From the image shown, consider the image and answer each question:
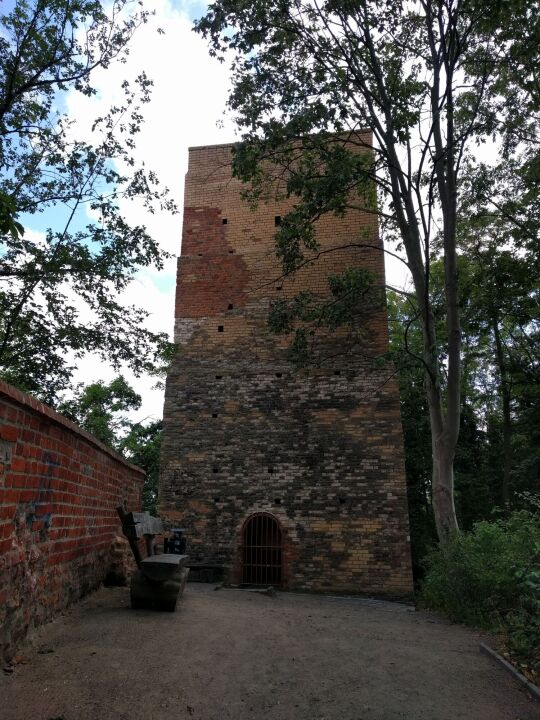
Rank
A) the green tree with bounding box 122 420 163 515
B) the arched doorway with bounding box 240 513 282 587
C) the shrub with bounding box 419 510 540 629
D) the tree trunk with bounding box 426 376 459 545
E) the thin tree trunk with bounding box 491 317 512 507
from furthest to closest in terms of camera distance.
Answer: the green tree with bounding box 122 420 163 515, the thin tree trunk with bounding box 491 317 512 507, the arched doorway with bounding box 240 513 282 587, the tree trunk with bounding box 426 376 459 545, the shrub with bounding box 419 510 540 629

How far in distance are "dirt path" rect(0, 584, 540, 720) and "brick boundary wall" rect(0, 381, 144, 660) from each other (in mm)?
256

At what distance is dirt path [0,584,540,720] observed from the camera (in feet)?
9.14

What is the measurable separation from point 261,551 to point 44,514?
24.7 feet

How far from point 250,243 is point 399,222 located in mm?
4378

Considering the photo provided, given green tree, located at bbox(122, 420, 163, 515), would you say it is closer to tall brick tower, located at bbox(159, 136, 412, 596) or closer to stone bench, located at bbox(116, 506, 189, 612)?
tall brick tower, located at bbox(159, 136, 412, 596)

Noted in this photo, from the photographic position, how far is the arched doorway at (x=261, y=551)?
10438 millimetres

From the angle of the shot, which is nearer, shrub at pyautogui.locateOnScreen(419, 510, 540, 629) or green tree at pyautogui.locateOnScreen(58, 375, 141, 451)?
shrub at pyautogui.locateOnScreen(419, 510, 540, 629)

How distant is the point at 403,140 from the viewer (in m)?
8.69

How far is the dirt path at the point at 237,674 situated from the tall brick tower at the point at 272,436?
198 inches

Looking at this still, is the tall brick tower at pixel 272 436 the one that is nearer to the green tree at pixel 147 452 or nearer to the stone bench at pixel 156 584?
the stone bench at pixel 156 584

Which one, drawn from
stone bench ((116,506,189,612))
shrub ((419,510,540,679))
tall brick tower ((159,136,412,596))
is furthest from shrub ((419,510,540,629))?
stone bench ((116,506,189,612))

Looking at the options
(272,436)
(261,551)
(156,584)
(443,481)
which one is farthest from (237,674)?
(272,436)

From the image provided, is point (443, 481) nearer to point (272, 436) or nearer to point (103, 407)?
point (272, 436)

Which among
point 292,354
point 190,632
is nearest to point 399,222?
point 292,354
